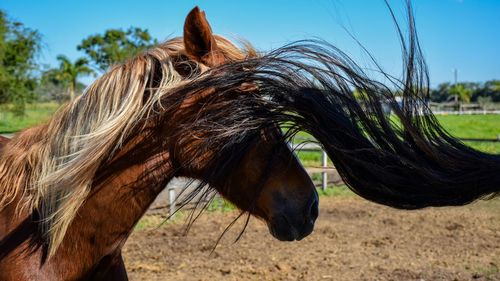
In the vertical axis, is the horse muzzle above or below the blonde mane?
below

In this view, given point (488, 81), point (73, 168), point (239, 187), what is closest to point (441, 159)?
point (239, 187)

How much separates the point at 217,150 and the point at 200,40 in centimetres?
44

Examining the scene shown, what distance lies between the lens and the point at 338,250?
6.04m

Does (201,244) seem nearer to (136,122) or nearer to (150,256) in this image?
(150,256)

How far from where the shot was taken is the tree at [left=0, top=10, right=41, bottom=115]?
19.7 metres

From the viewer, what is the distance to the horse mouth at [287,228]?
67.9 inches

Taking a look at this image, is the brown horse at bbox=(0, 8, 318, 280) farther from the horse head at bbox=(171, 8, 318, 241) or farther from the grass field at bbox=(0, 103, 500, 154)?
the grass field at bbox=(0, 103, 500, 154)

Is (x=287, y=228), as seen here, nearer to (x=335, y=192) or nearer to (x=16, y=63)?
(x=335, y=192)

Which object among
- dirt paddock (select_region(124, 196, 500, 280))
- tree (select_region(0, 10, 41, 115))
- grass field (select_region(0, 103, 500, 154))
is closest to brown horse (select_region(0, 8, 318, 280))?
grass field (select_region(0, 103, 500, 154))

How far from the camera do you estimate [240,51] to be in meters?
2.02

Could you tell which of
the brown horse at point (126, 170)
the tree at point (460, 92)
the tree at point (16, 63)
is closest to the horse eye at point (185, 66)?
the brown horse at point (126, 170)

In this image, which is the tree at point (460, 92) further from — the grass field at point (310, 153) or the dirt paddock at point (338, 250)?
the dirt paddock at point (338, 250)

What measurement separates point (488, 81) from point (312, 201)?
76.3m

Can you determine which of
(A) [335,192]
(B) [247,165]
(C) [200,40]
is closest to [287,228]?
(B) [247,165]
